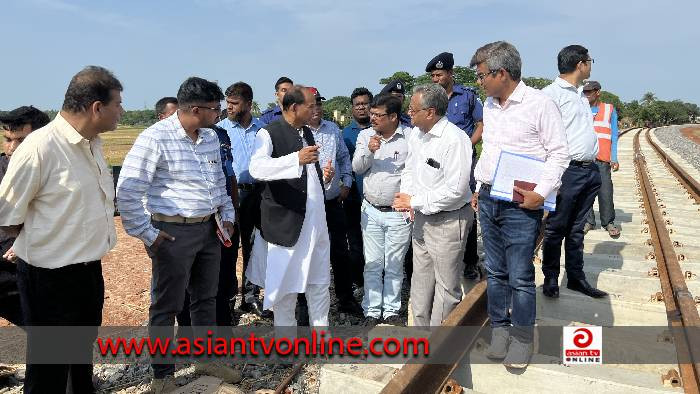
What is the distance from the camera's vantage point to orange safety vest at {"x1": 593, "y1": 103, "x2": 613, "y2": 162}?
5.86m

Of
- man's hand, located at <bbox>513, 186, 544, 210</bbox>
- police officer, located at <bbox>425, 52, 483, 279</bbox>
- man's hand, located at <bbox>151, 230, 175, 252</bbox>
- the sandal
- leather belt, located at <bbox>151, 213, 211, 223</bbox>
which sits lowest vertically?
the sandal

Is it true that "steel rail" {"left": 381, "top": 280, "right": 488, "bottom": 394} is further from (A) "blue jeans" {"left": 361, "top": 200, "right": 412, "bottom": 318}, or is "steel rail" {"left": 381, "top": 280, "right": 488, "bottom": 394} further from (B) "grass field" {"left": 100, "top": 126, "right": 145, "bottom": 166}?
(B) "grass field" {"left": 100, "top": 126, "right": 145, "bottom": 166}

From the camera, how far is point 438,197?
3.32m

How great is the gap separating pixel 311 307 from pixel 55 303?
1.81 metres

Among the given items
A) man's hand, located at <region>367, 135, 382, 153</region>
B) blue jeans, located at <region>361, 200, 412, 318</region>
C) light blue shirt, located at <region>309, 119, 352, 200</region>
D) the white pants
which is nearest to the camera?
the white pants

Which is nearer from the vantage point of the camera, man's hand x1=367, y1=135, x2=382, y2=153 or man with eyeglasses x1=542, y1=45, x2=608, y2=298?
man with eyeglasses x1=542, y1=45, x2=608, y2=298

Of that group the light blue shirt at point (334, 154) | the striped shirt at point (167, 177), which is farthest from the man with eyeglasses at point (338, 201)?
the striped shirt at point (167, 177)

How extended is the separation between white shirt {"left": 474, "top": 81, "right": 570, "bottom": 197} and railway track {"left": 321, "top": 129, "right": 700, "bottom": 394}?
103 cm

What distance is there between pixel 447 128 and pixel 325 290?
5.06 ft

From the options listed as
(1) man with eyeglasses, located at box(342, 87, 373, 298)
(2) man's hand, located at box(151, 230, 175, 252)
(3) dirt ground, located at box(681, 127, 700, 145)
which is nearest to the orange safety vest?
(1) man with eyeglasses, located at box(342, 87, 373, 298)

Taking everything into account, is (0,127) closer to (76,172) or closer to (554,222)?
(76,172)

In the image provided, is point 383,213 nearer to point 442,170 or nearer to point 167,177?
point 442,170

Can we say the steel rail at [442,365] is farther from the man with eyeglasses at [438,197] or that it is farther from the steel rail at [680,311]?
the steel rail at [680,311]

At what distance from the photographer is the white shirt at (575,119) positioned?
3900 millimetres
